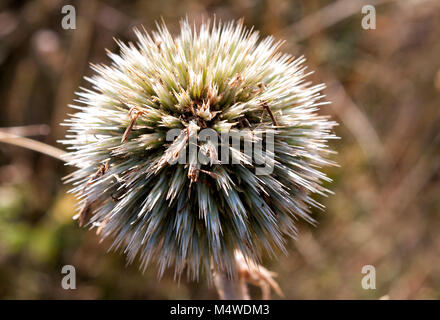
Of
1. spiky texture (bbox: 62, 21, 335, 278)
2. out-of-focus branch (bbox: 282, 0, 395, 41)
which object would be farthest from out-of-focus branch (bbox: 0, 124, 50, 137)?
out-of-focus branch (bbox: 282, 0, 395, 41)

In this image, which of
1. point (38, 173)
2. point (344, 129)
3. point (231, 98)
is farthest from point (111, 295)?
point (344, 129)

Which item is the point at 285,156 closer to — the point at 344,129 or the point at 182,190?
the point at 182,190

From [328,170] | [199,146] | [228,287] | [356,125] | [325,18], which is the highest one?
[325,18]

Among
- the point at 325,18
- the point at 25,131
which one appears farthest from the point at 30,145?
the point at 325,18

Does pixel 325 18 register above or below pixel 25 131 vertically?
above

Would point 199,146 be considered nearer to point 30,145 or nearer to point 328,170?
point 30,145

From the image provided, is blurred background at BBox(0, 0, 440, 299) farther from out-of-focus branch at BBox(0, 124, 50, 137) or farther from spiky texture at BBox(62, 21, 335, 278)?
spiky texture at BBox(62, 21, 335, 278)
